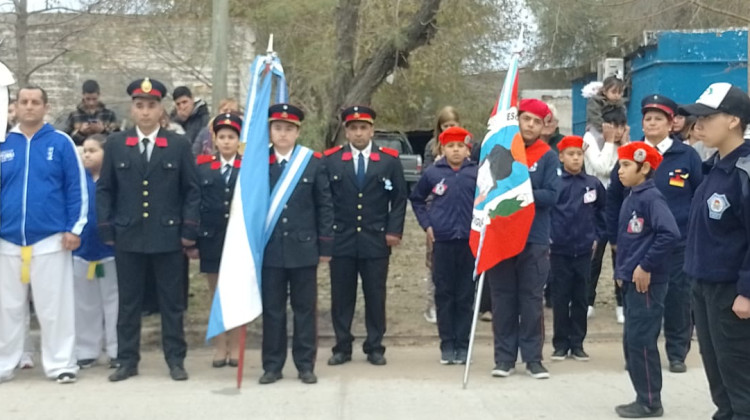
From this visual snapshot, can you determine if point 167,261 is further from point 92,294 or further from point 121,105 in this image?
point 121,105

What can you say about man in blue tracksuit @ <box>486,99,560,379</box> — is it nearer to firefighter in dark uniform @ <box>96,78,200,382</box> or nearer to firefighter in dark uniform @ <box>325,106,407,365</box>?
firefighter in dark uniform @ <box>325,106,407,365</box>

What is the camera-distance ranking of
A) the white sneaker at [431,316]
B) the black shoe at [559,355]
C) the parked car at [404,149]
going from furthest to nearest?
the parked car at [404,149] < the white sneaker at [431,316] < the black shoe at [559,355]

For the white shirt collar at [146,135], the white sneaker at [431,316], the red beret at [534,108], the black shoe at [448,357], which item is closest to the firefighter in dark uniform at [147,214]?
the white shirt collar at [146,135]

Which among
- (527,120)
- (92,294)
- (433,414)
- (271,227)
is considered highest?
(527,120)

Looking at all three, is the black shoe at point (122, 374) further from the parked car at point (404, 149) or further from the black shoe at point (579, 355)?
the parked car at point (404, 149)

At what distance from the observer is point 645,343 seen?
6.95 metres

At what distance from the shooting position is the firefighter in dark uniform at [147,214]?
803 cm

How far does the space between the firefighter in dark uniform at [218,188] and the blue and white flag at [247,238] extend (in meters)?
0.46

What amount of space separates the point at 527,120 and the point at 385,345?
2.50m

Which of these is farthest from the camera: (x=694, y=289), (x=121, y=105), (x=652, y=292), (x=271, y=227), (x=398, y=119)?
(x=398, y=119)

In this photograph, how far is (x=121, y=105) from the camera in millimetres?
15742

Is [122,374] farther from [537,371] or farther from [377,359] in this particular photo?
[537,371]

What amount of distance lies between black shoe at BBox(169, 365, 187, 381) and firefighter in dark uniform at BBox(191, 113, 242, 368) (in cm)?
56

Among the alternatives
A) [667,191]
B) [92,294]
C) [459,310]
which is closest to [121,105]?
[92,294]
